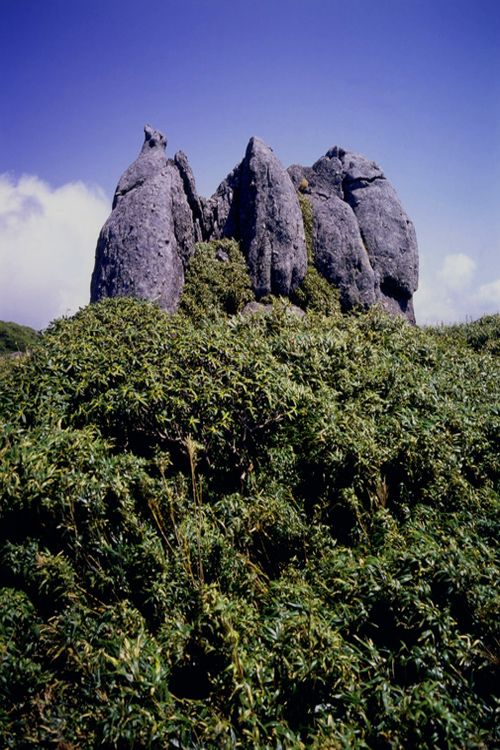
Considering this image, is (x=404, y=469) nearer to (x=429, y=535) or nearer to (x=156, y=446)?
(x=429, y=535)

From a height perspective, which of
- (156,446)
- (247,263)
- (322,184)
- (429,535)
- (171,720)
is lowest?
(171,720)

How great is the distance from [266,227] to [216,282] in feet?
16.4

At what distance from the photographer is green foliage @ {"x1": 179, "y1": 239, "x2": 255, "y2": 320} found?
21422 mm

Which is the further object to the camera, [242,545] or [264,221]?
[264,221]

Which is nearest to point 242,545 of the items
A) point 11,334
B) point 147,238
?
point 147,238

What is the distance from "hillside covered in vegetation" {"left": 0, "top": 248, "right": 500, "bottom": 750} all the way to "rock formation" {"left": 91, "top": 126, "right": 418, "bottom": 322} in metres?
11.1

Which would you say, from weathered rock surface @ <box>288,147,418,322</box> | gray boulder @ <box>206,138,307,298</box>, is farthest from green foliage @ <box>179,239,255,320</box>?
weathered rock surface @ <box>288,147,418,322</box>

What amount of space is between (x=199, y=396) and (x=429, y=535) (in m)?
4.27

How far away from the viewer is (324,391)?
883 cm

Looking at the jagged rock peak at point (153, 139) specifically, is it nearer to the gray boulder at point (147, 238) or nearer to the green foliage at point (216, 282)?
the gray boulder at point (147, 238)

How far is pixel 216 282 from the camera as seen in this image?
22.4m

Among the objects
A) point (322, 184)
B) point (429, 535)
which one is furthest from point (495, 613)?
point (322, 184)

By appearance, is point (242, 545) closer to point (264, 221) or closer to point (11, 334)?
point (264, 221)

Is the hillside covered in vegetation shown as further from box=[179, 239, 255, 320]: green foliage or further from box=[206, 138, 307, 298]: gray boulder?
box=[206, 138, 307, 298]: gray boulder
